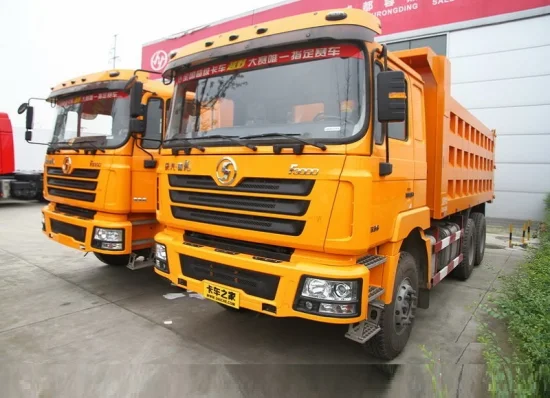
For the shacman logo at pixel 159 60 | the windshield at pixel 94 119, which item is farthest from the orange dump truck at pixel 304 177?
the shacman logo at pixel 159 60

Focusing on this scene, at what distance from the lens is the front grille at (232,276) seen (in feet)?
9.49

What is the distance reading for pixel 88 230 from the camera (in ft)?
15.5

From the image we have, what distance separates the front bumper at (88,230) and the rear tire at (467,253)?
14.4 feet

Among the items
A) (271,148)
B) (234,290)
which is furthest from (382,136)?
(234,290)

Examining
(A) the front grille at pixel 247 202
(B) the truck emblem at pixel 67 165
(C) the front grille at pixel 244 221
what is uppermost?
(B) the truck emblem at pixel 67 165

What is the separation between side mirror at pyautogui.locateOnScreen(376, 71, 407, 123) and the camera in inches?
104

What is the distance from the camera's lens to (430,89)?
162 inches

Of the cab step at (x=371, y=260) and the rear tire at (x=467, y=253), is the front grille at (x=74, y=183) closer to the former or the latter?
the cab step at (x=371, y=260)

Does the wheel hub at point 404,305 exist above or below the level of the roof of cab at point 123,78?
below

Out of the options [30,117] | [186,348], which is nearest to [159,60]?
[30,117]

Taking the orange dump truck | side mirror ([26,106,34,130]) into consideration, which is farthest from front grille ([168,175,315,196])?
side mirror ([26,106,34,130])

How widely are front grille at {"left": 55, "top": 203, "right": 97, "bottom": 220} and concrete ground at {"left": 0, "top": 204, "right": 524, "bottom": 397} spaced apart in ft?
3.20

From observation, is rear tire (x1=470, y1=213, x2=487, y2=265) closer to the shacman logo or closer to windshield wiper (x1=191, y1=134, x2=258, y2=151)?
windshield wiper (x1=191, y1=134, x2=258, y2=151)

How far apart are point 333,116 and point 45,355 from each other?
10.2 ft
